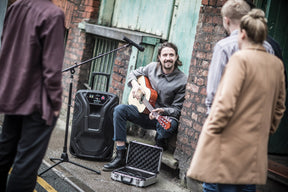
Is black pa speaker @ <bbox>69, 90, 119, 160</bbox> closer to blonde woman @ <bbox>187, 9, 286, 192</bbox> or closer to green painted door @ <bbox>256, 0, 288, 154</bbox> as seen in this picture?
green painted door @ <bbox>256, 0, 288, 154</bbox>

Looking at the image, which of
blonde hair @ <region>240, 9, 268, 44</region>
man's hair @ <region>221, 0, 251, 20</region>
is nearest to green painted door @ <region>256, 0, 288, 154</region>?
man's hair @ <region>221, 0, 251, 20</region>

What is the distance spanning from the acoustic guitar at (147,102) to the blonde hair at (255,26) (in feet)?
7.34

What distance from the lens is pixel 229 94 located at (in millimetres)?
2582

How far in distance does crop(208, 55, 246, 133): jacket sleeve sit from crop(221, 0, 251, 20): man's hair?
0.52 metres

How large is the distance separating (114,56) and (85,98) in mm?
1761

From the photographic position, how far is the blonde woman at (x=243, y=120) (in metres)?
2.63

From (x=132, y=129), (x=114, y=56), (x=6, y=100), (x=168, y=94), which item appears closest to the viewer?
(x=6, y=100)

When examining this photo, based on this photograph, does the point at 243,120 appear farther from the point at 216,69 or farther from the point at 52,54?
the point at 52,54

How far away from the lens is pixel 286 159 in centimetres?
470

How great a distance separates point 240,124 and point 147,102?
2493 millimetres

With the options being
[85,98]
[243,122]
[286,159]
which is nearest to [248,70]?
[243,122]

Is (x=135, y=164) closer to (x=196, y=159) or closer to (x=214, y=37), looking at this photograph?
(x=214, y=37)

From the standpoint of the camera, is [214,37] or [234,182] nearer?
[234,182]

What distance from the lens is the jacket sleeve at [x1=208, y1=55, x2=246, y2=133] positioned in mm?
2582
